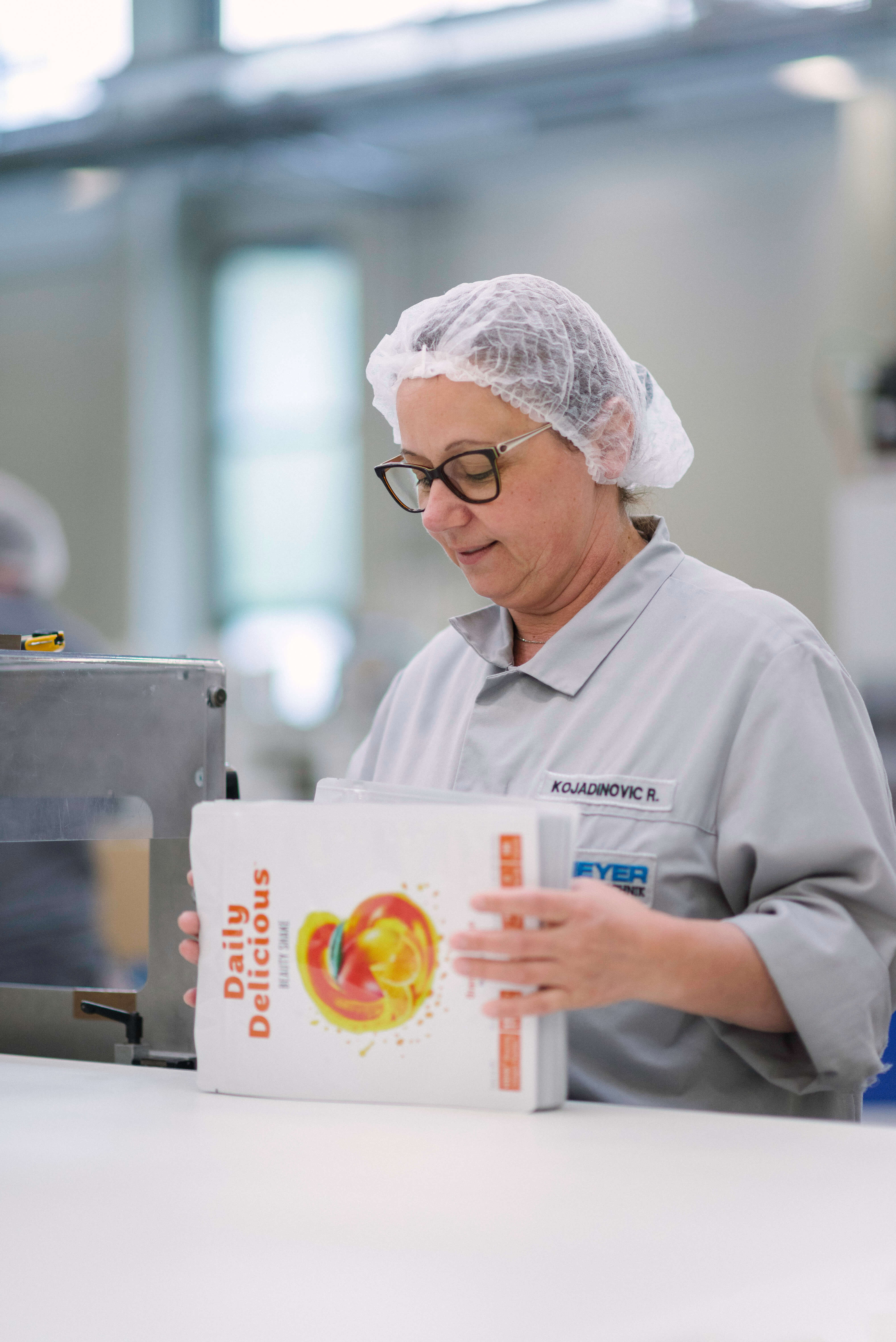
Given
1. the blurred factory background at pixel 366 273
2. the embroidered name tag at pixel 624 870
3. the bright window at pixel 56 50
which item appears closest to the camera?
the embroidered name tag at pixel 624 870

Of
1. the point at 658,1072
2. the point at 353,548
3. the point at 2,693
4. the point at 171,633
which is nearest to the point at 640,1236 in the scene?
the point at 658,1072

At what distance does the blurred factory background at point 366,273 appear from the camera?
4852 millimetres

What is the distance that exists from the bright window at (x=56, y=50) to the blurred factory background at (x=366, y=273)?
2 centimetres

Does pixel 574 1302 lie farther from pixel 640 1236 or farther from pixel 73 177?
pixel 73 177

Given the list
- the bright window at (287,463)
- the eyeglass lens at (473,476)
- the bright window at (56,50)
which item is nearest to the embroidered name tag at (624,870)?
the eyeglass lens at (473,476)

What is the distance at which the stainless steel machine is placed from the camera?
1188mm

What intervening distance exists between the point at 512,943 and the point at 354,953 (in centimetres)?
13

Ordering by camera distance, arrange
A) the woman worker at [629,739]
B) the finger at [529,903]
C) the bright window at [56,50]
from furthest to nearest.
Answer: the bright window at [56,50], the woman worker at [629,739], the finger at [529,903]

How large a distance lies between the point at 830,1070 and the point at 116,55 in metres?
5.48

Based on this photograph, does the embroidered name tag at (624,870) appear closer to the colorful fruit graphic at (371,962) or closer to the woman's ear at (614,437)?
the colorful fruit graphic at (371,962)

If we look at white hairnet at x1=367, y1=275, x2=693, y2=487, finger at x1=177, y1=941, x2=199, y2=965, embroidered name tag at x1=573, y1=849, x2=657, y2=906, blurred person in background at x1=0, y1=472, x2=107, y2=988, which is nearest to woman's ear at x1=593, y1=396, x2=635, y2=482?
white hairnet at x1=367, y1=275, x2=693, y2=487

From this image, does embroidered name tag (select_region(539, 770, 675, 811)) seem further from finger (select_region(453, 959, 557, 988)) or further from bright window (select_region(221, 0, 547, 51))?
bright window (select_region(221, 0, 547, 51))

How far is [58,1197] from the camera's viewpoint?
81cm

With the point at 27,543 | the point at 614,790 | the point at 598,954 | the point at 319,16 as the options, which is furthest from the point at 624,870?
the point at 319,16
